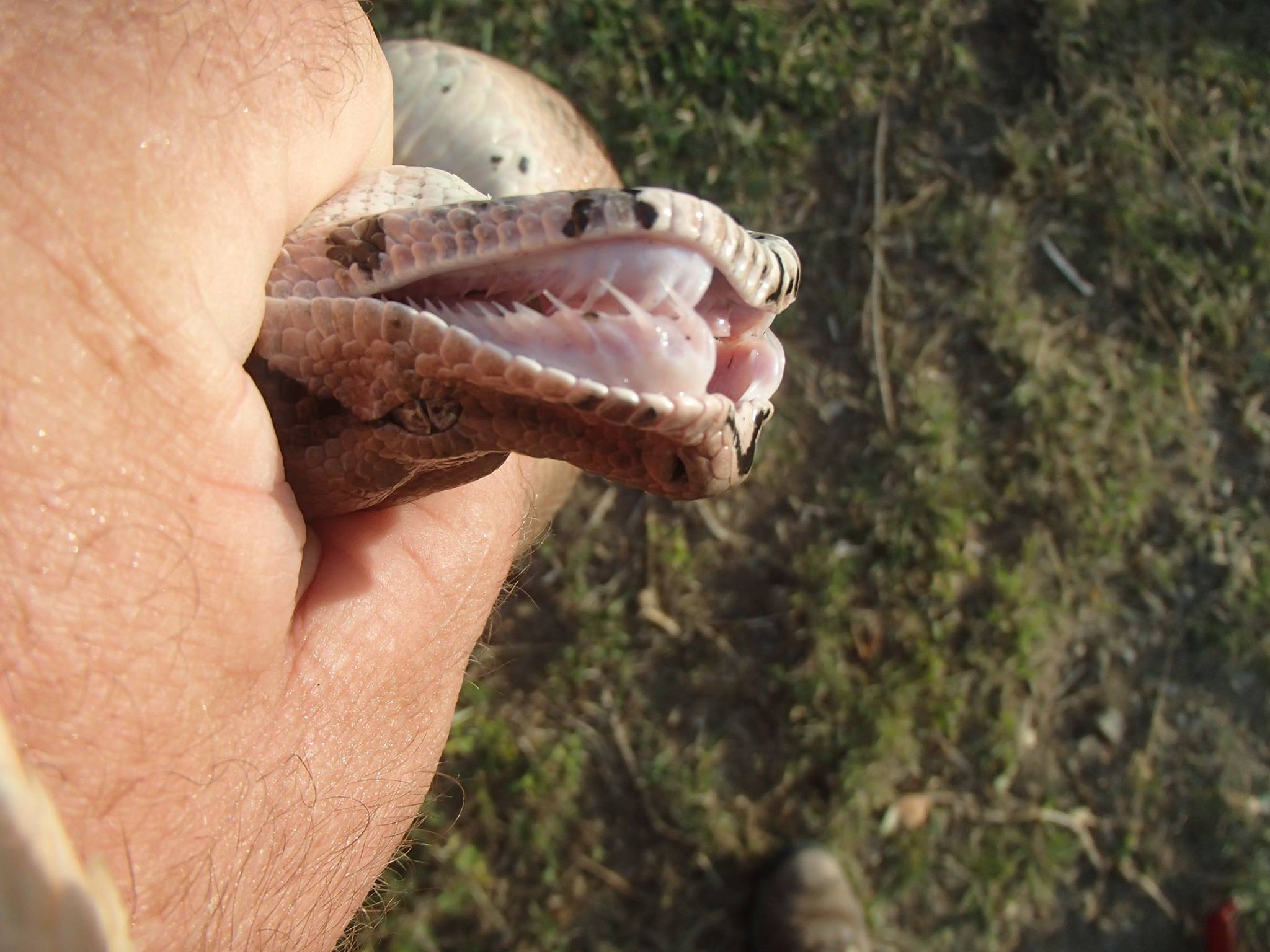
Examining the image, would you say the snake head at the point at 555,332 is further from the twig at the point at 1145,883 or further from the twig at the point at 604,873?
the twig at the point at 1145,883

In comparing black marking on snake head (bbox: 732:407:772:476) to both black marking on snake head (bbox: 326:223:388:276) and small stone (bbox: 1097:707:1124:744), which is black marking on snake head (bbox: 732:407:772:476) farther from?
small stone (bbox: 1097:707:1124:744)

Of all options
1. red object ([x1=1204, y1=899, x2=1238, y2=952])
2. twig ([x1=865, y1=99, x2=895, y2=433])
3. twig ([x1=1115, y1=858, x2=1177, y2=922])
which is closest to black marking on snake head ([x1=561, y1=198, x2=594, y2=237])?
twig ([x1=865, y1=99, x2=895, y2=433])

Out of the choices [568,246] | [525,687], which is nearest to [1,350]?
[568,246]

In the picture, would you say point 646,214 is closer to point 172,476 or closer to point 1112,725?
point 172,476

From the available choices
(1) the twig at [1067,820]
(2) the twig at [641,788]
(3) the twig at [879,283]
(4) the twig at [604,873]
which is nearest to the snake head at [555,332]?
(2) the twig at [641,788]

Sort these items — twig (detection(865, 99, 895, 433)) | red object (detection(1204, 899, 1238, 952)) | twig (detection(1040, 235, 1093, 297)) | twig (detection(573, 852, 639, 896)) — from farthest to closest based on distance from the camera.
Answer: twig (detection(1040, 235, 1093, 297)) → twig (detection(865, 99, 895, 433)) → red object (detection(1204, 899, 1238, 952)) → twig (detection(573, 852, 639, 896))

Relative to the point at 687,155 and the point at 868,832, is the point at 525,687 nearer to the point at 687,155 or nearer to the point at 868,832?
the point at 868,832

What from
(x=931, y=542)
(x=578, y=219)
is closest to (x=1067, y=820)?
(x=931, y=542)
